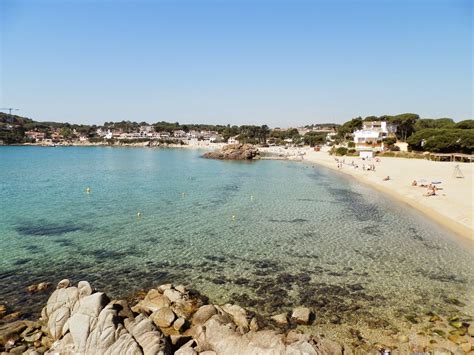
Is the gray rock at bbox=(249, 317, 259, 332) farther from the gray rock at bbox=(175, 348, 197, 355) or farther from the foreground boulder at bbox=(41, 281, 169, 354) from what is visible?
the foreground boulder at bbox=(41, 281, 169, 354)

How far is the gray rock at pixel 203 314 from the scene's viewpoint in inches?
481

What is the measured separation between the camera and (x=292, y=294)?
50.1 ft

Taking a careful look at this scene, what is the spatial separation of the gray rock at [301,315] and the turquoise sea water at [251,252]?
72 centimetres

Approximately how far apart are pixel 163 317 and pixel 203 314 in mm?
1462

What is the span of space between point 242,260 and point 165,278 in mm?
4730

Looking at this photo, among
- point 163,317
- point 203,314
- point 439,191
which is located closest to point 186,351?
point 203,314

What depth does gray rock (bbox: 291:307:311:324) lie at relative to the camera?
1284cm

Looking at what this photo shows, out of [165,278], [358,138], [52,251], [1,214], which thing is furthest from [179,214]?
[358,138]

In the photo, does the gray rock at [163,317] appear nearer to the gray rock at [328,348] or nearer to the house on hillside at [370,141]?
the gray rock at [328,348]

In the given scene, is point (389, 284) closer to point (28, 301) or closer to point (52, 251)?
point (28, 301)

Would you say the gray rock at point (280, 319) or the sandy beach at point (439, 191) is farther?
the sandy beach at point (439, 191)

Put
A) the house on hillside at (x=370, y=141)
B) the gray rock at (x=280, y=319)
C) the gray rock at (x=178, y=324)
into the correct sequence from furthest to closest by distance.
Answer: the house on hillside at (x=370, y=141) < the gray rock at (x=280, y=319) < the gray rock at (x=178, y=324)

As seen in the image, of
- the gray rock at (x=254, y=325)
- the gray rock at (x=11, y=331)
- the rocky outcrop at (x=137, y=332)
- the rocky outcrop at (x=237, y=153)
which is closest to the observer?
the rocky outcrop at (x=137, y=332)

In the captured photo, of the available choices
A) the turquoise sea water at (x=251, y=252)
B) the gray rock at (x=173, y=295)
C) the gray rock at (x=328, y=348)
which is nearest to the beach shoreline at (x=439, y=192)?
the turquoise sea water at (x=251, y=252)
